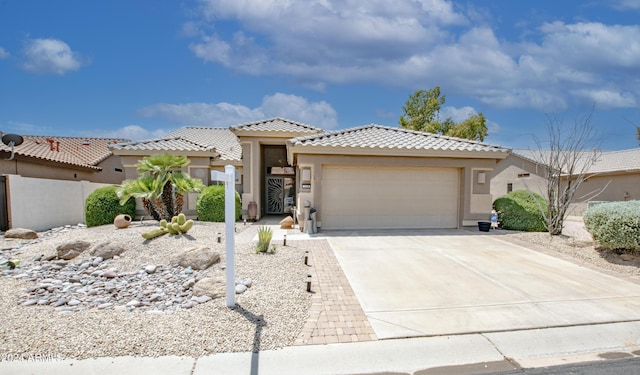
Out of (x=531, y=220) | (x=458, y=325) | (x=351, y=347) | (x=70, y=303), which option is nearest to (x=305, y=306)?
(x=351, y=347)

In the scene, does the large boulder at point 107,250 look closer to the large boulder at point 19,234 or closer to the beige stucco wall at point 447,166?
the large boulder at point 19,234

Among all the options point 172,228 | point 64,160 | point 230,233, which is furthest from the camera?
point 64,160

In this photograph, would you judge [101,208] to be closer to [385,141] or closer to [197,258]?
[197,258]

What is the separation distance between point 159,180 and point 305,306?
8.79 m

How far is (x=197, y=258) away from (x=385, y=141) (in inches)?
323

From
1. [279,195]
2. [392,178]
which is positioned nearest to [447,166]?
[392,178]

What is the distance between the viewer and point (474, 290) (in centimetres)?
561

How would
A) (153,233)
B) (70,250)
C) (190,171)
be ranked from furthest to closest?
(190,171)
(153,233)
(70,250)

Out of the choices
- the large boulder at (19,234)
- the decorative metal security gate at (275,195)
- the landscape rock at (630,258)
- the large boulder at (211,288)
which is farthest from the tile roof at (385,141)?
the large boulder at (19,234)

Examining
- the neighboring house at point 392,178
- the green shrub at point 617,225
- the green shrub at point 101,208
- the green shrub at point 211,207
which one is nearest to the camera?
the green shrub at point 617,225

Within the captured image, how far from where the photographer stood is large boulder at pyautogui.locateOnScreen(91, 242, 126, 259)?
7.78 meters

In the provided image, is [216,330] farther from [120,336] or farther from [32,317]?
[32,317]

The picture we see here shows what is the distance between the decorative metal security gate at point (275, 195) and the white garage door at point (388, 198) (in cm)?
653

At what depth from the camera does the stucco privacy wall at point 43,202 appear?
12070mm
